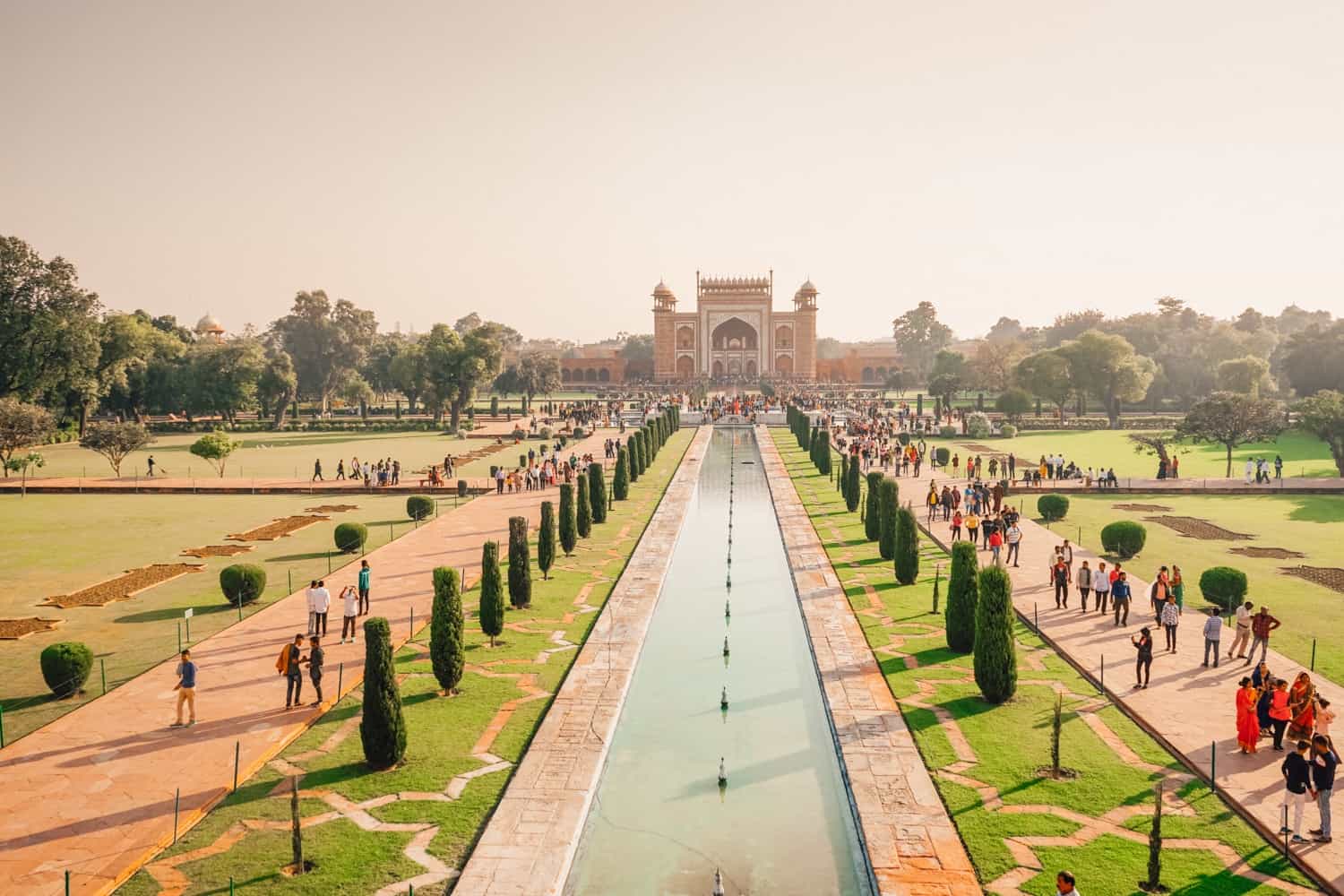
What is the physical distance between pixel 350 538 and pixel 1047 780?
601 inches

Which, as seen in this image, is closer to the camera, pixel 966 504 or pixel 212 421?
pixel 966 504

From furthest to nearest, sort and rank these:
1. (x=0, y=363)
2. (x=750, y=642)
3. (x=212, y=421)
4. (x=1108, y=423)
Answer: (x=212, y=421)
(x=1108, y=423)
(x=0, y=363)
(x=750, y=642)

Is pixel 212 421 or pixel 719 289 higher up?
pixel 719 289

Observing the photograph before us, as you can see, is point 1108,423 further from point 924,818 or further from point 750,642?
point 924,818

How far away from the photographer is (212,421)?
2271 inches

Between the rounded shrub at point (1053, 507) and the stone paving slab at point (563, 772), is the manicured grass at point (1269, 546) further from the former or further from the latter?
the stone paving slab at point (563, 772)

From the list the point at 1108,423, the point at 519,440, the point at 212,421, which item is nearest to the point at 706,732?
the point at 519,440

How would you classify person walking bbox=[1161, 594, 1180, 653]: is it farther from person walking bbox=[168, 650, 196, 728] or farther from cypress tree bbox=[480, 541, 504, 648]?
person walking bbox=[168, 650, 196, 728]

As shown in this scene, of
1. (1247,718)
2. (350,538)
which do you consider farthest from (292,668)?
(1247,718)

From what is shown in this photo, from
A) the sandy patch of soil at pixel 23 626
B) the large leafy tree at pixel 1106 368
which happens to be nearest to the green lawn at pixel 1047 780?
the sandy patch of soil at pixel 23 626

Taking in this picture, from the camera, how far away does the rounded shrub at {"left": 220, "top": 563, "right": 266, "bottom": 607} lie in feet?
54.1

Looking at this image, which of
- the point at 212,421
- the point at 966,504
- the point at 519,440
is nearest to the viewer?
the point at 966,504

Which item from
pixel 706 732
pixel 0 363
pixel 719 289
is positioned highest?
pixel 719 289

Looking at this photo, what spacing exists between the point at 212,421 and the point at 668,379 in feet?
154
